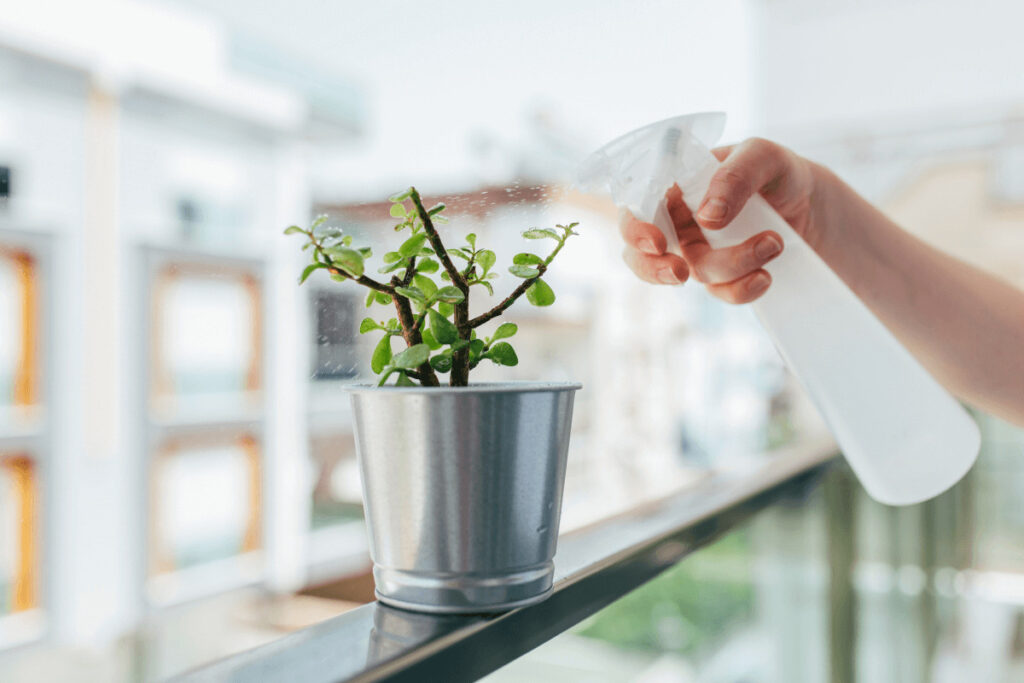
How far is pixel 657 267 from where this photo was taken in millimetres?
352

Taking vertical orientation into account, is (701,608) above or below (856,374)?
below

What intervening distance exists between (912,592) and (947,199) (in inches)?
41.6

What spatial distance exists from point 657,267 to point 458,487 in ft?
0.53

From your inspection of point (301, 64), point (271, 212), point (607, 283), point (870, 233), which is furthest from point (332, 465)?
point (870, 233)

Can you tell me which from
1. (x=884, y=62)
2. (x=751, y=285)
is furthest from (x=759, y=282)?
(x=884, y=62)

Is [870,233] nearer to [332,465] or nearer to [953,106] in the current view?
[953,106]

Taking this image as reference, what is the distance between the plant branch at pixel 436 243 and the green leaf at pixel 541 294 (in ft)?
0.09

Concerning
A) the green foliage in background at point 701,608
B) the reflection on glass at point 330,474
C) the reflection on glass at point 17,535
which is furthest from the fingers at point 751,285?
the reflection on glass at point 17,535

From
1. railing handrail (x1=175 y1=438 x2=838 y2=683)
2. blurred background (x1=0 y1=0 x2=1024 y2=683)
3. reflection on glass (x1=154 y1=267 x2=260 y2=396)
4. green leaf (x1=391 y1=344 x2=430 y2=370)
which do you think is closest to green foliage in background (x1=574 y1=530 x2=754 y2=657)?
blurred background (x1=0 y1=0 x2=1024 y2=683)

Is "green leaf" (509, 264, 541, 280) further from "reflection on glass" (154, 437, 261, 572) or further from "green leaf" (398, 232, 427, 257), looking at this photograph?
"reflection on glass" (154, 437, 261, 572)

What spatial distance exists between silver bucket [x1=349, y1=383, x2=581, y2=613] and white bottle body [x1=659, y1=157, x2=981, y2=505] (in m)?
0.13

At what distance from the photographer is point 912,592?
44.9 inches

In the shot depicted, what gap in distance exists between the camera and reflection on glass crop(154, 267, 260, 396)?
430cm

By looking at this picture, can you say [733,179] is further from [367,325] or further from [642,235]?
[367,325]
